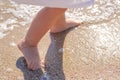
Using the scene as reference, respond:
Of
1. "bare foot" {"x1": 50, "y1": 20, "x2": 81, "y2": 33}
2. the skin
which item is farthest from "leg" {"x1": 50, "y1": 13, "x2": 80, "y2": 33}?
the skin

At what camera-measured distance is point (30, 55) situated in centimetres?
190

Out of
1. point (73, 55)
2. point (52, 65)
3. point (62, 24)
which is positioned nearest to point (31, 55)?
point (52, 65)

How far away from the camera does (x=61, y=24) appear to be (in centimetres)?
214

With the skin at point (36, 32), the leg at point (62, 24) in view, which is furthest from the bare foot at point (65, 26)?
the skin at point (36, 32)

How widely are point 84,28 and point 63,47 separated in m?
0.25

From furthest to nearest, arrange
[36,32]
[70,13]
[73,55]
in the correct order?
[70,13], [73,55], [36,32]

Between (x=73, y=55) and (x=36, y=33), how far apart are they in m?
0.30

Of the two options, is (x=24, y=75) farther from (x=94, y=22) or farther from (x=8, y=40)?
(x=94, y=22)

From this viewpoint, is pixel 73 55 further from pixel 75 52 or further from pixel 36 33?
pixel 36 33

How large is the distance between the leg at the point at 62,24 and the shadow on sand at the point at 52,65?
7 cm

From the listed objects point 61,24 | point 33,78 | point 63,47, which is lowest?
point 33,78

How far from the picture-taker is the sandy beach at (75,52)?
6.07 ft

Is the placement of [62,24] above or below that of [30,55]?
above

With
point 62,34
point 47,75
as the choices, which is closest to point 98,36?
point 62,34
